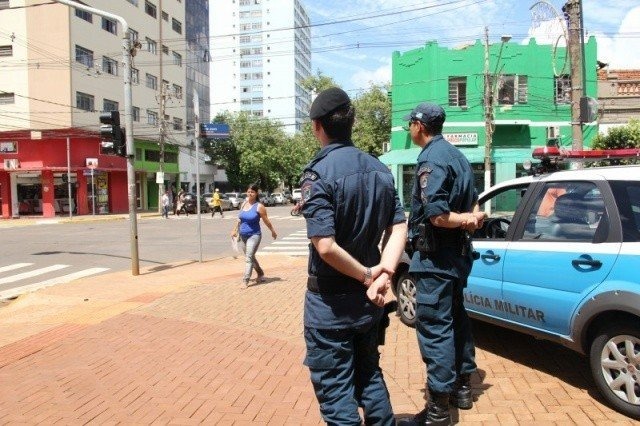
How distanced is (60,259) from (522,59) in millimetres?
23475

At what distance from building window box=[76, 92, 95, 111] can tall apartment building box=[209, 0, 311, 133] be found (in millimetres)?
75424

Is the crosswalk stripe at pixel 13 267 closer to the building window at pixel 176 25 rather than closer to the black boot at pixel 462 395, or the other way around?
the black boot at pixel 462 395

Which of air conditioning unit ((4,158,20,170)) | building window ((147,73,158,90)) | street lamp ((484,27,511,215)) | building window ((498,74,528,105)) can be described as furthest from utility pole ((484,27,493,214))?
building window ((147,73,158,90))

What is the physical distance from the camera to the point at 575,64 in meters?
10.1

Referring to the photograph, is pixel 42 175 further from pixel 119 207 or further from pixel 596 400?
pixel 596 400

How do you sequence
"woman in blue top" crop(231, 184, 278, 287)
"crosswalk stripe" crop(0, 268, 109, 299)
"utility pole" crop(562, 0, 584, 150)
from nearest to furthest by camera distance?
"woman in blue top" crop(231, 184, 278, 287) → "crosswalk stripe" crop(0, 268, 109, 299) → "utility pole" crop(562, 0, 584, 150)

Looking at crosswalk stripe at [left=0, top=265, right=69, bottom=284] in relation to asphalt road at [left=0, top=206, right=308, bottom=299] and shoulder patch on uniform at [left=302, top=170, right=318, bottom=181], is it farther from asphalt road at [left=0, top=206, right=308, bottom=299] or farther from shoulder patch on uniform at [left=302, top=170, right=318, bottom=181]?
shoulder patch on uniform at [left=302, top=170, right=318, bottom=181]

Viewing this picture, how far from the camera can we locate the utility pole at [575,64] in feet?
32.4

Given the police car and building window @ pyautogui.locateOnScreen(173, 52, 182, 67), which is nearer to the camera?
the police car

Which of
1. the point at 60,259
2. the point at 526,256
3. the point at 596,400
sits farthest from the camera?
the point at 60,259

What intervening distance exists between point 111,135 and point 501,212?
26.3 feet

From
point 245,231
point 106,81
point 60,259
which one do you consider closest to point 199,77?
point 106,81

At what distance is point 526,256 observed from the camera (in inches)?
167

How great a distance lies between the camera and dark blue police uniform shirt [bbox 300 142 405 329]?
2477 mm
